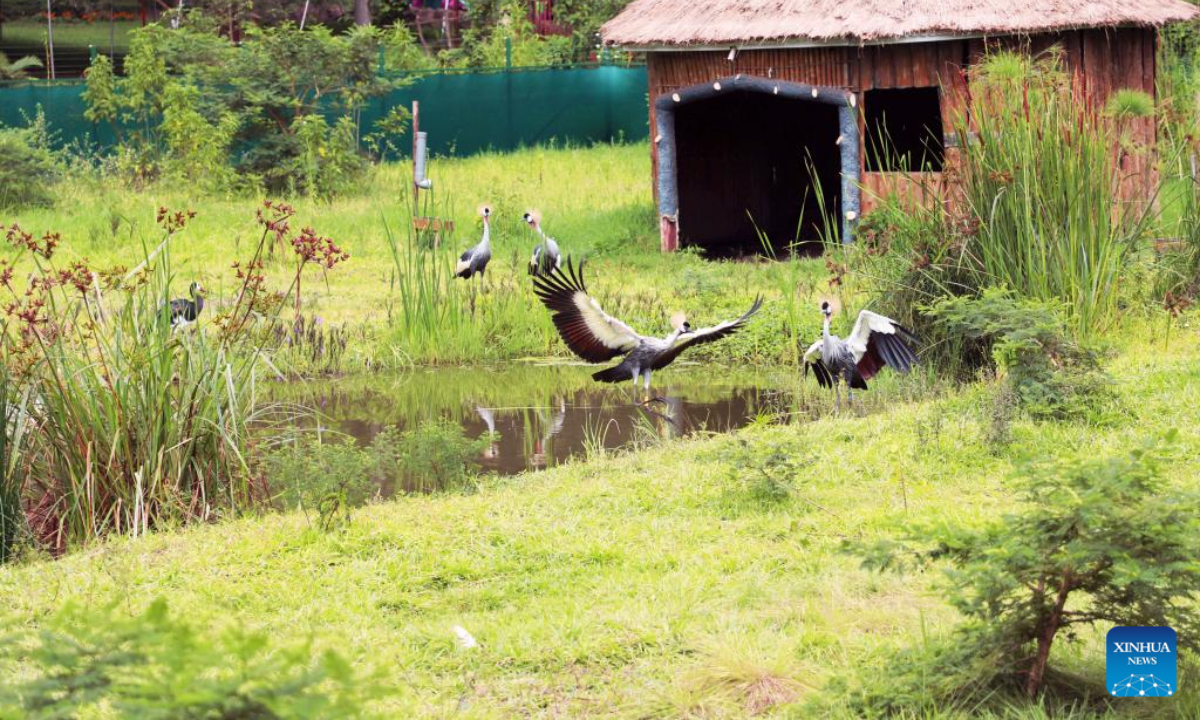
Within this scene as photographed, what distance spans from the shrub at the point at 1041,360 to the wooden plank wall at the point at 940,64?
5991mm

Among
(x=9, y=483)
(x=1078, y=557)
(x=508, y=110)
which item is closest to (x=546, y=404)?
(x=9, y=483)

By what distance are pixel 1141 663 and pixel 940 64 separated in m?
10.8

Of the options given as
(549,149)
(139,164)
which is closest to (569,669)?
(139,164)

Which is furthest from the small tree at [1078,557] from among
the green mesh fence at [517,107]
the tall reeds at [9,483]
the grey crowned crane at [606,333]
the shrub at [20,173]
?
the green mesh fence at [517,107]

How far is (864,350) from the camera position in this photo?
332 inches

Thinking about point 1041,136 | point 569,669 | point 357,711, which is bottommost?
point 569,669

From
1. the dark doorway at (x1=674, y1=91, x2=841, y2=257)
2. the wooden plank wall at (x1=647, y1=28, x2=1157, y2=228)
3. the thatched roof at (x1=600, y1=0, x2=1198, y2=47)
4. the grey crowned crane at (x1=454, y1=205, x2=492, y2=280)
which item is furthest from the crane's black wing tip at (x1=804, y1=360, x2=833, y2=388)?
the dark doorway at (x1=674, y1=91, x2=841, y2=257)

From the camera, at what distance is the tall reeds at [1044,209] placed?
8.75m

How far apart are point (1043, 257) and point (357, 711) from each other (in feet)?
22.5

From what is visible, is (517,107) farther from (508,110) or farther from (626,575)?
(626,575)

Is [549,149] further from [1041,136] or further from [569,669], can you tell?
[569,669]

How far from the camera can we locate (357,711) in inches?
102

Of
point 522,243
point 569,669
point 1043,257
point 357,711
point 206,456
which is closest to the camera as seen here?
point 357,711

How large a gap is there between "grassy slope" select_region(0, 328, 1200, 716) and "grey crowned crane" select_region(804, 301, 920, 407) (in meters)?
0.94
